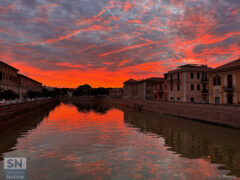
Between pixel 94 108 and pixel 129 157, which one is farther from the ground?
pixel 129 157

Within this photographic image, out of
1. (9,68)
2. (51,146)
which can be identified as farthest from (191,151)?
(9,68)

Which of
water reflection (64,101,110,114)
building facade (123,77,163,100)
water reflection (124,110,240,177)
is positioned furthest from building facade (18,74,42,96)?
water reflection (124,110,240,177)

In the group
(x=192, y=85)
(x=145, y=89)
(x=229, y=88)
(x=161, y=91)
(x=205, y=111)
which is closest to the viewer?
(x=205, y=111)

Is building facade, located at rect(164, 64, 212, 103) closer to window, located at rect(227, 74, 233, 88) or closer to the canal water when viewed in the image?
window, located at rect(227, 74, 233, 88)

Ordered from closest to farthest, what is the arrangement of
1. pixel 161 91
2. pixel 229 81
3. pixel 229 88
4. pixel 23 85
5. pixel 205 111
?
1. pixel 205 111
2. pixel 229 88
3. pixel 229 81
4. pixel 161 91
5. pixel 23 85

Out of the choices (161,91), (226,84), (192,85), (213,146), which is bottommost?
(213,146)

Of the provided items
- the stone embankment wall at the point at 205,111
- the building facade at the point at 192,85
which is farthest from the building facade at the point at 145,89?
the stone embankment wall at the point at 205,111

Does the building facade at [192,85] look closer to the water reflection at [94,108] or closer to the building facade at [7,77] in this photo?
the water reflection at [94,108]

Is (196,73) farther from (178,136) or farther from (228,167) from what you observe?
(228,167)

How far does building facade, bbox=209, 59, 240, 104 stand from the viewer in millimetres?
33250

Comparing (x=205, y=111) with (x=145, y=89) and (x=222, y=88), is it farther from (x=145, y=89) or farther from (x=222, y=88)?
(x=145, y=89)

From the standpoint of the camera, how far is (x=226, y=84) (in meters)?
35.3

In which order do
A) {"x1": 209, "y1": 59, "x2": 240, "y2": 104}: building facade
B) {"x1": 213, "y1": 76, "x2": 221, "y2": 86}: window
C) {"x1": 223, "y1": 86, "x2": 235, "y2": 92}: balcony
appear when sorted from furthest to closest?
{"x1": 213, "y1": 76, "x2": 221, "y2": 86}: window, {"x1": 223, "y1": 86, "x2": 235, "y2": 92}: balcony, {"x1": 209, "y1": 59, "x2": 240, "y2": 104}: building facade

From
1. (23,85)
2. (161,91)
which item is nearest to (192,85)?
(161,91)
